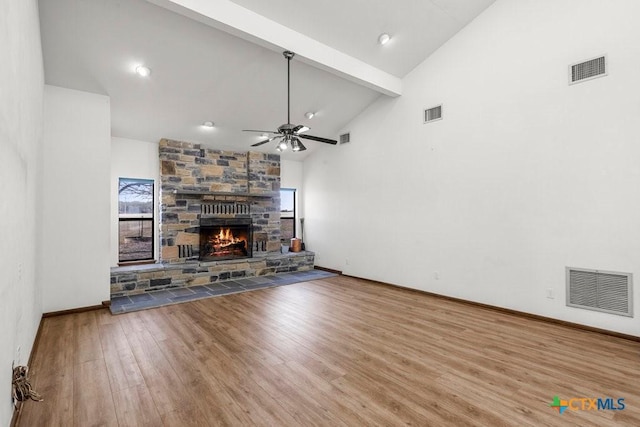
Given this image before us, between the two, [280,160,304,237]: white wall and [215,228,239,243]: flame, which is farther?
[280,160,304,237]: white wall

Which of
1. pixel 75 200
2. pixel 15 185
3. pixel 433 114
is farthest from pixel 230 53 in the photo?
pixel 433 114

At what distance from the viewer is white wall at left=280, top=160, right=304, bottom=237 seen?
8.20 meters

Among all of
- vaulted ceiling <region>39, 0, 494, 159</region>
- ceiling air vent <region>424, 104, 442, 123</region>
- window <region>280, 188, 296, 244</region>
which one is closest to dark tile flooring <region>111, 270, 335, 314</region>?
window <region>280, 188, 296, 244</region>

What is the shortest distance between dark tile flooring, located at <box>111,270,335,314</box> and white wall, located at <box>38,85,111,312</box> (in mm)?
437

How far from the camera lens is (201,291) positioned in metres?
5.55

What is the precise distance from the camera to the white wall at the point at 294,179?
8.20m

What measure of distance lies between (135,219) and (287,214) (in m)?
3.64

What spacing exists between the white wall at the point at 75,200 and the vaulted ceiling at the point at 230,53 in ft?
1.27

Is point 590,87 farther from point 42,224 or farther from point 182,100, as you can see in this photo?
point 42,224

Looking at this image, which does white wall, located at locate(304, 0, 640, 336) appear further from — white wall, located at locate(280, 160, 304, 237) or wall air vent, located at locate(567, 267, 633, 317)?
white wall, located at locate(280, 160, 304, 237)

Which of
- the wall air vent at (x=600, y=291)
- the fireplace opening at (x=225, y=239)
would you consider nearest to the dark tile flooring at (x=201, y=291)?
the fireplace opening at (x=225, y=239)

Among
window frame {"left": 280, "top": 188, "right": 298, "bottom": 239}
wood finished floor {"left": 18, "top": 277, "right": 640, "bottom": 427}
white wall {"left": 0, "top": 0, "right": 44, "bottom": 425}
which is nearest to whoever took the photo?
white wall {"left": 0, "top": 0, "right": 44, "bottom": 425}

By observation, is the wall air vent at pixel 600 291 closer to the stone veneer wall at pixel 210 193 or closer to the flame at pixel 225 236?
the stone veneer wall at pixel 210 193

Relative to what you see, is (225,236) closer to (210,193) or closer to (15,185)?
(210,193)
